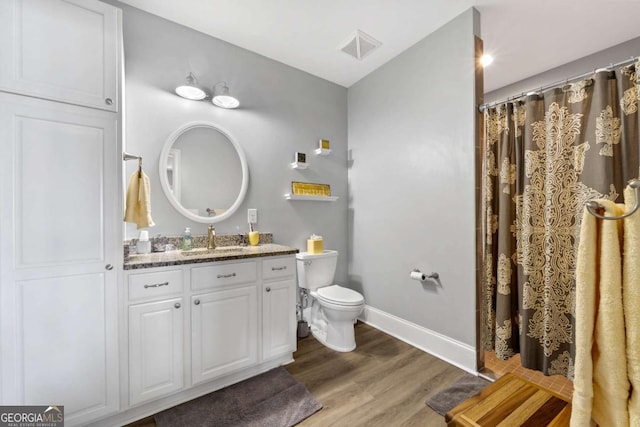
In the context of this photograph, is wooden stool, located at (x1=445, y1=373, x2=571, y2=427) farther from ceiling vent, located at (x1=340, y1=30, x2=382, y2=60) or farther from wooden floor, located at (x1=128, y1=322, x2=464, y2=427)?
ceiling vent, located at (x1=340, y1=30, x2=382, y2=60)

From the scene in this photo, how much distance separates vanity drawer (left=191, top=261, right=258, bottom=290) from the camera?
5.30 feet

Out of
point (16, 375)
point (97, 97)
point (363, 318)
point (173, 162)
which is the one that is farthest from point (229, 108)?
point (363, 318)

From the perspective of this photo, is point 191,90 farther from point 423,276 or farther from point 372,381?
point 372,381

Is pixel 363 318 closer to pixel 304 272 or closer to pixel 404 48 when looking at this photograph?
pixel 304 272

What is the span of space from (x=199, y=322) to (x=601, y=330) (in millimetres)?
1784

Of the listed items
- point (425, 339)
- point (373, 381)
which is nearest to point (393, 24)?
point (425, 339)

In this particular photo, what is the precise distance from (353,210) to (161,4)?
2424mm

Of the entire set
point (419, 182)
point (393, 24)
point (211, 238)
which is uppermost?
point (393, 24)

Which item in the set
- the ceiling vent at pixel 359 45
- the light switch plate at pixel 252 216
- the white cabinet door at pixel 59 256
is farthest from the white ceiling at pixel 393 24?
the light switch plate at pixel 252 216

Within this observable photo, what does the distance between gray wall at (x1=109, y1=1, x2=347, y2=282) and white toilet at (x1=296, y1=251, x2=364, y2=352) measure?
307mm

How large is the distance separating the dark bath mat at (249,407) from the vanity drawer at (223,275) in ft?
2.31

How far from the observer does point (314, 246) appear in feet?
8.30

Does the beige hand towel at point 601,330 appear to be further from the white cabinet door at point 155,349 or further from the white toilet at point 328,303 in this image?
the white cabinet door at point 155,349

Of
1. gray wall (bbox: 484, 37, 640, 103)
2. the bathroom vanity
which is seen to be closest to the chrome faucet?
the bathroom vanity
